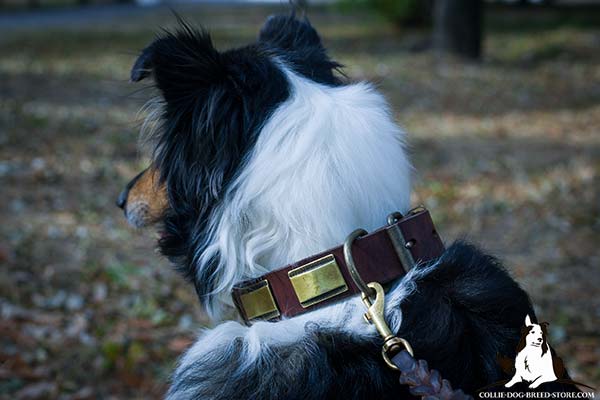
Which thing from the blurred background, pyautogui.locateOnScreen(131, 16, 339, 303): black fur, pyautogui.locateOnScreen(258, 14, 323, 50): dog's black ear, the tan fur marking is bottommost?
the blurred background

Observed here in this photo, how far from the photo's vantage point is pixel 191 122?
1.81 m

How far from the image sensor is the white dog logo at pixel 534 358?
162 centimetres

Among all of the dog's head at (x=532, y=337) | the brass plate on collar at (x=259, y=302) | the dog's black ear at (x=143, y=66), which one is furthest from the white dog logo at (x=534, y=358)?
the dog's black ear at (x=143, y=66)

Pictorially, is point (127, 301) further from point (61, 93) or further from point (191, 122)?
point (61, 93)

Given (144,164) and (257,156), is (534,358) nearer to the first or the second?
(257,156)

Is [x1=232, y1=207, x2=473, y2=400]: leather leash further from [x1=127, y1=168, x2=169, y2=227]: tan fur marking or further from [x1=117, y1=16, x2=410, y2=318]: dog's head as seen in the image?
[x1=127, y1=168, x2=169, y2=227]: tan fur marking

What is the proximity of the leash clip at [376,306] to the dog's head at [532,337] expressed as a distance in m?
0.32

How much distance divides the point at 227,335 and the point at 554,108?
7.83 metres

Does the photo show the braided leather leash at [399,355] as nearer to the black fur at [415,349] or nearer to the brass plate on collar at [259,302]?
the black fur at [415,349]

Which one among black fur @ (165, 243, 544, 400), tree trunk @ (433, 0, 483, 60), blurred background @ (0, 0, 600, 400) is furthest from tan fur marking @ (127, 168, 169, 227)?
tree trunk @ (433, 0, 483, 60)

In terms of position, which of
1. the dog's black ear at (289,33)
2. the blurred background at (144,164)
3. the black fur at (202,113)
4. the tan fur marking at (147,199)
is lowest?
the blurred background at (144,164)

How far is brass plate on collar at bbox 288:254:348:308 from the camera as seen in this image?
5.50 feet

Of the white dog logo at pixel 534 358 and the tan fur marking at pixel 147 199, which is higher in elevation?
the tan fur marking at pixel 147 199

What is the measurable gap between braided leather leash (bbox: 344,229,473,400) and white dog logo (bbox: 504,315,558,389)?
0.77 ft
